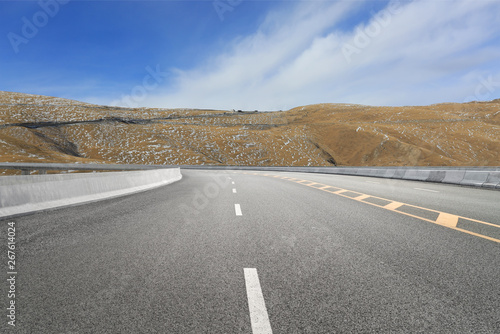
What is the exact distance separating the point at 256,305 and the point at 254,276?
73cm

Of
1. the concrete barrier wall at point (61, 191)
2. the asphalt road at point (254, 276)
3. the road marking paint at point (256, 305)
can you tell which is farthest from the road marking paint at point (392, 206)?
the concrete barrier wall at point (61, 191)

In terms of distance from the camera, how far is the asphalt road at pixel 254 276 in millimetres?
2693

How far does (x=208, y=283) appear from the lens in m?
3.49

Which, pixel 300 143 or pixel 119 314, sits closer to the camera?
pixel 119 314

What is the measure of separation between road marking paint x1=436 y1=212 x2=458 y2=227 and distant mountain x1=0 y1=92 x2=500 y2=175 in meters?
61.6

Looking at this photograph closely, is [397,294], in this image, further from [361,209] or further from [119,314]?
[361,209]

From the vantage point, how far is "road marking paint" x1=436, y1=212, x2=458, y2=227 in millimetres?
6705

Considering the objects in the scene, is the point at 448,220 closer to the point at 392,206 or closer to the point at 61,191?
the point at 392,206

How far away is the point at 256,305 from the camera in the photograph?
9.68 ft

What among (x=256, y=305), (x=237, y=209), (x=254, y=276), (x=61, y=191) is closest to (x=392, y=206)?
(x=237, y=209)

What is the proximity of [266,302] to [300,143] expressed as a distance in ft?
287

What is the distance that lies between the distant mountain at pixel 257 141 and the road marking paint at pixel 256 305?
218 ft

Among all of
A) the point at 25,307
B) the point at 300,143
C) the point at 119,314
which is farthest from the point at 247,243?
the point at 300,143

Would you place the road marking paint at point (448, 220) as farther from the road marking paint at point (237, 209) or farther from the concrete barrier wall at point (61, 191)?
the concrete barrier wall at point (61, 191)
